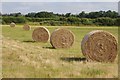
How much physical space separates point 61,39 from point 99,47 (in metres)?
7.25

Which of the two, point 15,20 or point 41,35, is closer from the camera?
point 41,35

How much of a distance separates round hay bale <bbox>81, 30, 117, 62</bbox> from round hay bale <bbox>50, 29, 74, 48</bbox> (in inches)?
268

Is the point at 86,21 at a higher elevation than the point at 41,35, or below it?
higher

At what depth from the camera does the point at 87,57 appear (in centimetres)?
1386

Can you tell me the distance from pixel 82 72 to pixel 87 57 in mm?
2975

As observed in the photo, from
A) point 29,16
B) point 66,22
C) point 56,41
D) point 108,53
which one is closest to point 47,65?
point 108,53

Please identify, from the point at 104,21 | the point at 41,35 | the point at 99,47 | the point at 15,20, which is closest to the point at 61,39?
the point at 41,35

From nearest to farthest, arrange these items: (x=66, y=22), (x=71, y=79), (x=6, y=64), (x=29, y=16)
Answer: (x=71, y=79) → (x=6, y=64) → (x=66, y=22) → (x=29, y=16)

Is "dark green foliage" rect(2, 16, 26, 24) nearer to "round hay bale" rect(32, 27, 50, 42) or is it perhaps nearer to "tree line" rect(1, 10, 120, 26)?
"tree line" rect(1, 10, 120, 26)

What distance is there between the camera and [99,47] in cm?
1412

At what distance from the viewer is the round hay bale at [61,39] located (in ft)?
68.9

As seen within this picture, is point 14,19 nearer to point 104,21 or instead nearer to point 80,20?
point 80,20

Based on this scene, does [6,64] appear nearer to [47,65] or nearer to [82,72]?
[47,65]

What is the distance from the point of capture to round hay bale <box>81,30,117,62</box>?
1390 cm
